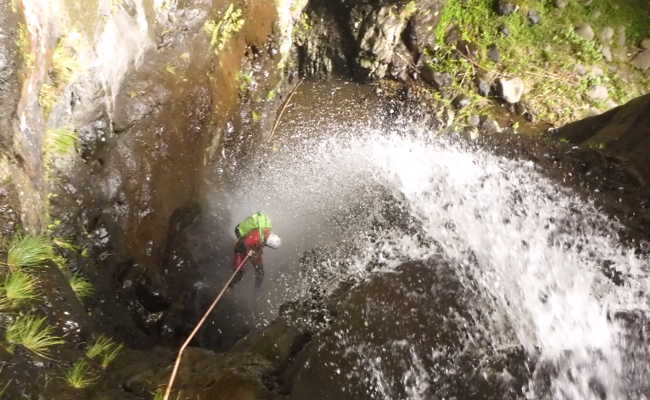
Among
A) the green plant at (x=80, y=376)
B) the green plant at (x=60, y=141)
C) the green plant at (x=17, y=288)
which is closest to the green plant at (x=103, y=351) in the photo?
the green plant at (x=80, y=376)

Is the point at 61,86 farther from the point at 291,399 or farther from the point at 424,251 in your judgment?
the point at 424,251

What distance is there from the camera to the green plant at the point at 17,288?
271cm

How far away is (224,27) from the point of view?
534cm

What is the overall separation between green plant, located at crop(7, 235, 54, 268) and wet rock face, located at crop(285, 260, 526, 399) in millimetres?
1967

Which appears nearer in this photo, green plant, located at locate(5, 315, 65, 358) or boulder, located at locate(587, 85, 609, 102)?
green plant, located at locate(5, 315, 65, 358)

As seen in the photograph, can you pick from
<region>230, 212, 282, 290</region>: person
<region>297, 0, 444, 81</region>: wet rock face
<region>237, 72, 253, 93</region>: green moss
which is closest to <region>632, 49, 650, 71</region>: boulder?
<region>297, 0, 444, 81</region>: wet rock face

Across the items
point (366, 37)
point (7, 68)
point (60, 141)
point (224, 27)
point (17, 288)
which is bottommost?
point (17, 288)

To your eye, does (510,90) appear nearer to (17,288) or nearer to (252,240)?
(252,240)

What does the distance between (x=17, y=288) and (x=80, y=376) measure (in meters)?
0.70

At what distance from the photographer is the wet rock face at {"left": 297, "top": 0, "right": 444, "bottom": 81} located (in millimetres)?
6746

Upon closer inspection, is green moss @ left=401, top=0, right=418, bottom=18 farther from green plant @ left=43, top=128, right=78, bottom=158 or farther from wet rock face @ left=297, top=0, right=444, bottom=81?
green plant @ left=43, top=128, right=78, bottom=158

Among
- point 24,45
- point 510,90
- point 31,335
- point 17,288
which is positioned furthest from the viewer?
point 510,90

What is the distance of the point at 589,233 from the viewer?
5.54 meters

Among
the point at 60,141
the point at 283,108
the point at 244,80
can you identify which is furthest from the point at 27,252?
the point at 283,108
